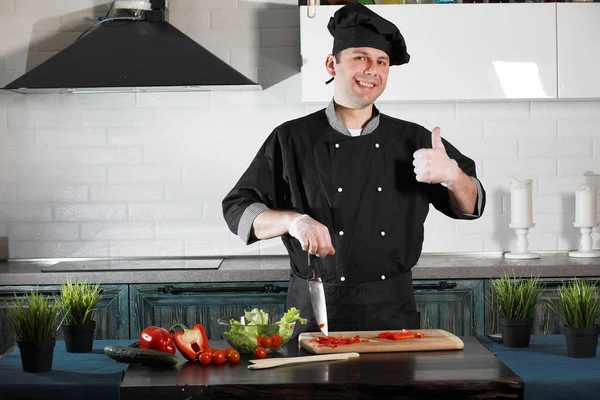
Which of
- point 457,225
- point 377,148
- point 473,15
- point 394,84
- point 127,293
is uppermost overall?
point 473,15

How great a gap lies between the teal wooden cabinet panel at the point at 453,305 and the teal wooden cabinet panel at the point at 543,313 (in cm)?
3

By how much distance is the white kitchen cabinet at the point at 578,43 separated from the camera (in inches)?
178

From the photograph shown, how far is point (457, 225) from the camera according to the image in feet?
16.4

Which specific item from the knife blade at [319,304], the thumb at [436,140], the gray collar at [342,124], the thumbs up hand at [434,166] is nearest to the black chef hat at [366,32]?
the gray collar at [342,124]

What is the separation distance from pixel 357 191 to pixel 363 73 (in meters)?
0.43

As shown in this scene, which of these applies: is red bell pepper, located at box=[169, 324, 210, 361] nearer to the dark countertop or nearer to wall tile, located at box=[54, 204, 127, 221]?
the dark countertop

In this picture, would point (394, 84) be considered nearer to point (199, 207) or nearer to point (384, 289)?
point (199, 207)

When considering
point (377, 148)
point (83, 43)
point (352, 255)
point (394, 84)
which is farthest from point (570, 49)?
point (83, 43)

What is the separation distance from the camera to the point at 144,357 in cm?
247

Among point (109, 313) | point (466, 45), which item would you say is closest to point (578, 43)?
point (466, 45)

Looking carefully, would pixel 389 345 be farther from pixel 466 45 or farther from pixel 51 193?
pixel 51 193

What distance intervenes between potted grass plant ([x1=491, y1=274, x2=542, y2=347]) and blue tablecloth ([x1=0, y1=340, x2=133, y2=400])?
1150 millimetres

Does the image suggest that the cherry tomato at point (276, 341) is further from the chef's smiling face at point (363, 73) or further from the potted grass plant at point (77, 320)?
the chef's smiling face at point (363, 73)

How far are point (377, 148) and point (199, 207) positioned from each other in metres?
1.86
